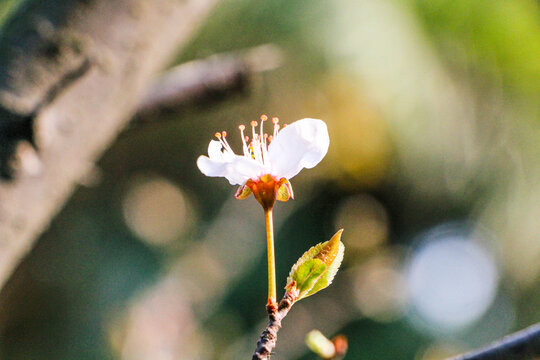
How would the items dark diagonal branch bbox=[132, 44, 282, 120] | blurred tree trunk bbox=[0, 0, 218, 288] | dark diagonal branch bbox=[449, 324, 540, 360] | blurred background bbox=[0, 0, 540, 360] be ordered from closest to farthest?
dark diagonal branch bbox=[449, 324, 540, 360]
blurred tree trunk bbox=[0, 0, 218, 288]
dark diagonal branch bbox=[132, 44, 282, 120]
blurred background bbox=[0, 0, 540, 360]

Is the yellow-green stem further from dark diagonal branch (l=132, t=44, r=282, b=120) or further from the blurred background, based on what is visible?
the blurred background

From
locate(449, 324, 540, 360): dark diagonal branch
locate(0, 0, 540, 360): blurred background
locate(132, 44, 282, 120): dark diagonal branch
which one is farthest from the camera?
locate(0, 0, 540, 360): blurred background

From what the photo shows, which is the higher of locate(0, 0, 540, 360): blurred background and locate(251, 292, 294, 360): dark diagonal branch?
locate(0, 0, 540, 360): blurred background

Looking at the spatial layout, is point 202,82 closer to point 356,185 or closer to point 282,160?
point 282,160

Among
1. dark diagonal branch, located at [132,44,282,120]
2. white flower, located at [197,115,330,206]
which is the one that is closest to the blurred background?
dark diagonal branch, located at [132,44,282,120]

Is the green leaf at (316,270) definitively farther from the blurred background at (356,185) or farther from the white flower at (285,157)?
the blurred background at (356,185)

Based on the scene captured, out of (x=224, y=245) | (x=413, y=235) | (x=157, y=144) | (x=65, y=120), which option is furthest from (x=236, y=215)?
(x=65, y=120)

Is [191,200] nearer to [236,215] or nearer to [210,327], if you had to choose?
[210,327]
